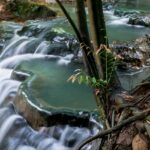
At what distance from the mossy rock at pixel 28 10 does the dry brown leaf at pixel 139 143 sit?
38.8ft

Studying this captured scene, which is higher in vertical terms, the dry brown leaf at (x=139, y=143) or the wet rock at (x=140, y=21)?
the dry brown leaf at (x=139, y=143)

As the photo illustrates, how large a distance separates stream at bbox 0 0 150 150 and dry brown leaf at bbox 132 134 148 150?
1.47 meters

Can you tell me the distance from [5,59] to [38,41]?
959 millimetres

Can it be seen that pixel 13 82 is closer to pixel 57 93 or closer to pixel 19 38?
pixel 57 93

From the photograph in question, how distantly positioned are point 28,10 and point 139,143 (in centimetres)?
1233

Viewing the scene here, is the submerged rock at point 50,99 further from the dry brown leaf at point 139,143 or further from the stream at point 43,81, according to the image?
the dry brown leaf at point 139,143

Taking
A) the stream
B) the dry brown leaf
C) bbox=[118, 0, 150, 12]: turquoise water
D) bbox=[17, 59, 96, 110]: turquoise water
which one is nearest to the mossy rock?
the stream

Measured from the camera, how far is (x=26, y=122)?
236 inches

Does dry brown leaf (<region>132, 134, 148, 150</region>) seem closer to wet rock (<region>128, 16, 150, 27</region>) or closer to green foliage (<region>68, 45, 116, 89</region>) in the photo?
green foliage (<region>68, 45, 116, 89</region>)

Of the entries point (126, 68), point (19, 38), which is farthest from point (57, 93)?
point (19, 38)

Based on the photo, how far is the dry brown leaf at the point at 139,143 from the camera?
2873 millimetres

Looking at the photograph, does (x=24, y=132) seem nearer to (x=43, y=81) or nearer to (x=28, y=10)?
(x=43, y=81)

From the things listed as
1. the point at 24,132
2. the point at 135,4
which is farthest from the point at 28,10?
the point at 24,132

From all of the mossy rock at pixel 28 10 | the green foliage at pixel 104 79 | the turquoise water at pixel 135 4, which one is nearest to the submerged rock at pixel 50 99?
the green foliage at pixel 104 79
